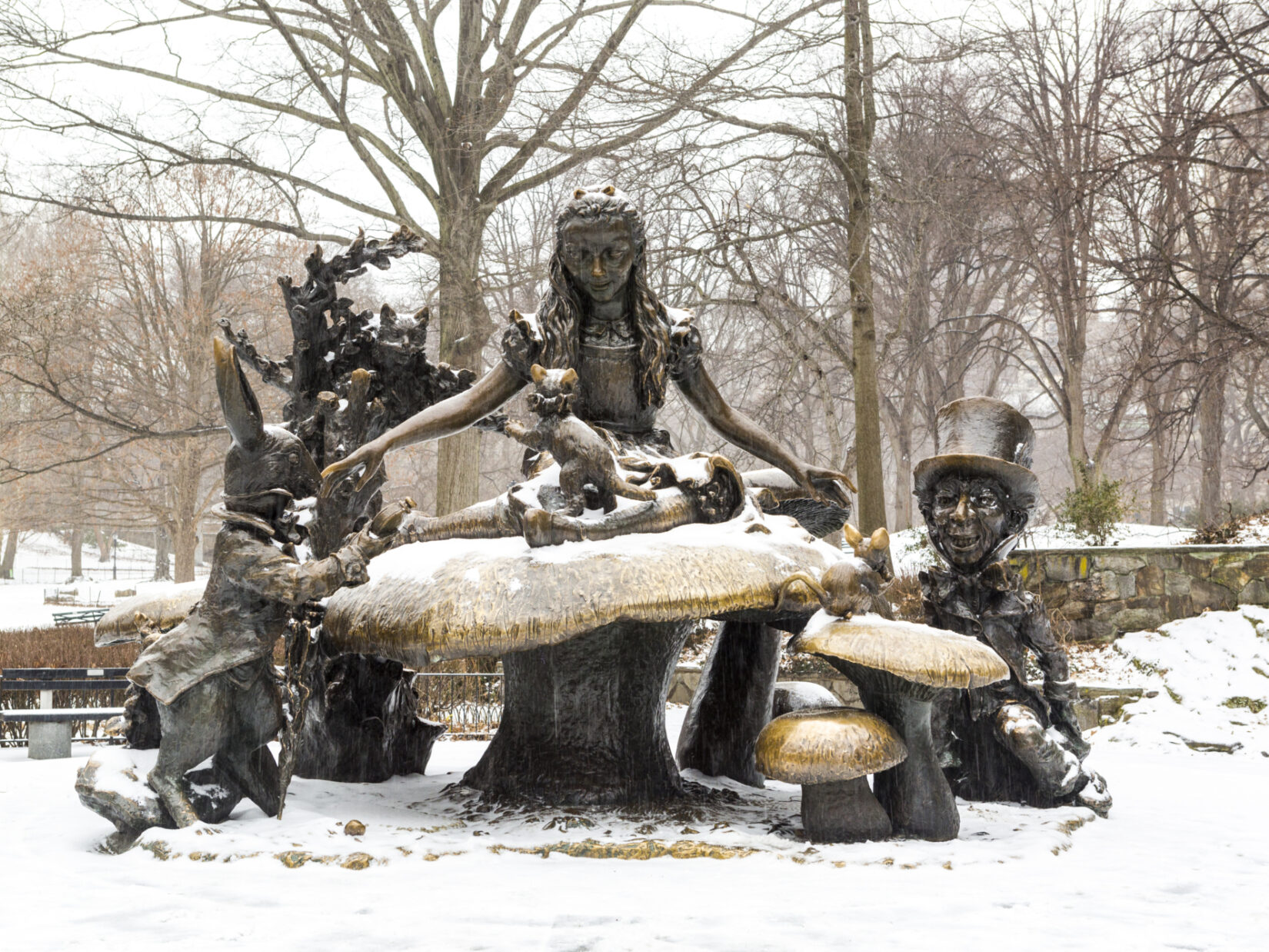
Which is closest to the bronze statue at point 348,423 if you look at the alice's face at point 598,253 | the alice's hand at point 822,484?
the alice's face at point 598,253

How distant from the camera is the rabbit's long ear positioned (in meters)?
3.83

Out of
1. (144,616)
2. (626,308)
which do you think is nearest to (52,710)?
(144,616)

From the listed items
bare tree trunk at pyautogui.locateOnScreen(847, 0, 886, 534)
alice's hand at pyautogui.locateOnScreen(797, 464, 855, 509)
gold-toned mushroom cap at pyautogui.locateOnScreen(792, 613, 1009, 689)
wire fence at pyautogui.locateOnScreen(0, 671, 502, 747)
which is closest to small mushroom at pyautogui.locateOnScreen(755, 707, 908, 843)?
gold-toned mushroom cap at pyautogui.locateOnScreen(792, 613, 1009, 689)

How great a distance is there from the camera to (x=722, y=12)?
14.6 m

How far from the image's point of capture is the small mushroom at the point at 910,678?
3578mm

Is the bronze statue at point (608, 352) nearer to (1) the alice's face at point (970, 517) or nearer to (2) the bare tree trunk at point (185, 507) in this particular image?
(1) the alice's face at point (970, 517)

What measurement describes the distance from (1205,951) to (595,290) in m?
3.27

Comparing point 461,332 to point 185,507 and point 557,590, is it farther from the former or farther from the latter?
point 185,507

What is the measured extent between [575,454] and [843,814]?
1.63 meters

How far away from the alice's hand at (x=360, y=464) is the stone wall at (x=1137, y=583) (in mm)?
9102

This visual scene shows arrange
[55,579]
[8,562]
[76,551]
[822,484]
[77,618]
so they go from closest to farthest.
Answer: [822,484] → [77,618] → [8,562] → [76,551] → [55,579]

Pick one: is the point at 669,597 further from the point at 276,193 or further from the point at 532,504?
the point at 276,193

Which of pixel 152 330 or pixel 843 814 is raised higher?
pixel 152 330

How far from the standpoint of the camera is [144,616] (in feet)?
15.7
